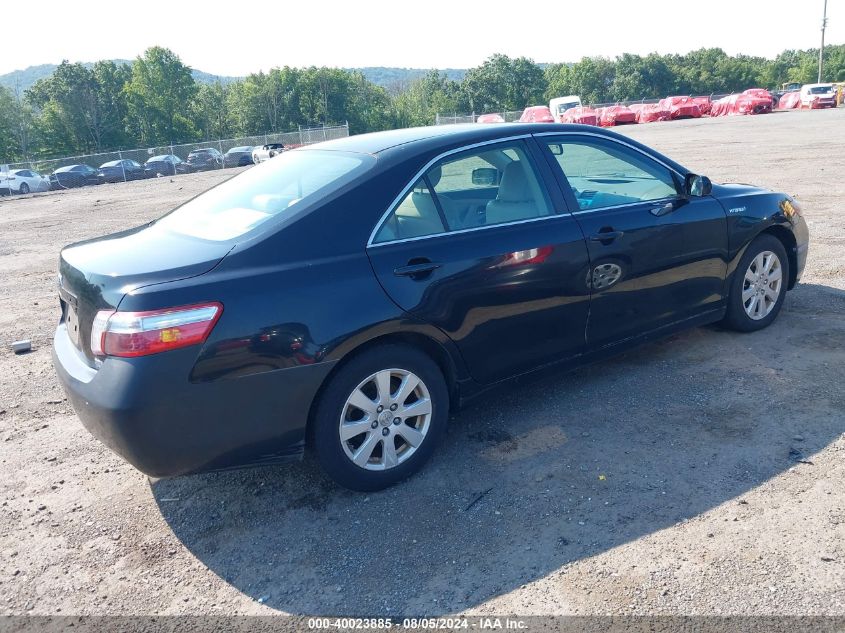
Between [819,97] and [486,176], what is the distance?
181 feet

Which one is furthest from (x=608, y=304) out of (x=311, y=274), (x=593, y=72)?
(x=593, y=72)

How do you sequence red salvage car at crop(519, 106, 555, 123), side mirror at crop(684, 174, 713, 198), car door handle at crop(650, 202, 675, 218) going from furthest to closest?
red salvage car at crop(519, 106, 555, 123) → side mirror at crop(684, 174, 713, 198) → car door handle at crop(650, 202, 675, 218)

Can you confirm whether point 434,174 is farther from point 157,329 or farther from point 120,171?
point 120,171

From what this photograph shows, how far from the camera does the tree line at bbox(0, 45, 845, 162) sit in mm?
76188

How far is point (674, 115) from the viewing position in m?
50.3

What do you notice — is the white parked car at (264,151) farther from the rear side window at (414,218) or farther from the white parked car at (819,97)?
the rear side window at (414,218)

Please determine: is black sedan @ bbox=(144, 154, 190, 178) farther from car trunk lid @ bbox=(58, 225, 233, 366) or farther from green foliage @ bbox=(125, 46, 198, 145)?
green foliage @ bbox=(125, 46, 198, 145)

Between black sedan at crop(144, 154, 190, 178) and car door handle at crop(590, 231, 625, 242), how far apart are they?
3969 centimetres

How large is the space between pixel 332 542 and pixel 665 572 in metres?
1.44

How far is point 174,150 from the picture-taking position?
4447 cm

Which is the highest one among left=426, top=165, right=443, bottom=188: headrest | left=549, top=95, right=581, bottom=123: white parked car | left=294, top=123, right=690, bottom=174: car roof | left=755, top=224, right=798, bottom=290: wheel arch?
left=549, top=95, right=581, bottom=123: white parked car

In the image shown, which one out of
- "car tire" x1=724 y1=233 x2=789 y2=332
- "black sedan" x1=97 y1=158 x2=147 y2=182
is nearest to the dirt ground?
"car tire" x1=724 y1=233 x2=789 y2=332

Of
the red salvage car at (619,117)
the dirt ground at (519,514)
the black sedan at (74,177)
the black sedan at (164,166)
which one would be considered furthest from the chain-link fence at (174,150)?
the dirt ground at (519,514)

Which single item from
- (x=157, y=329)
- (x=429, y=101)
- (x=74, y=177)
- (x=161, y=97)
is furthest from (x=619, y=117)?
(x=429, y=101)
